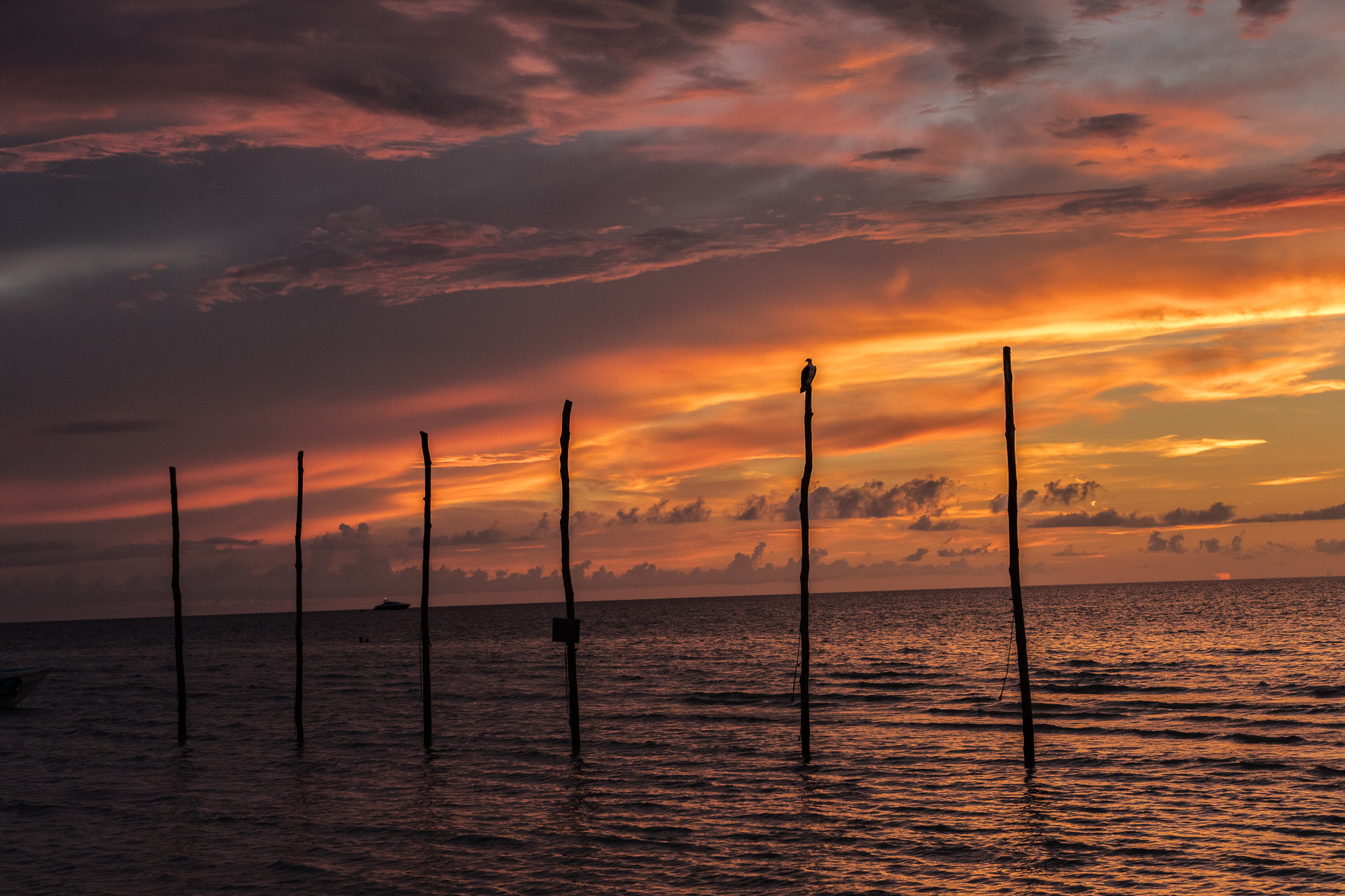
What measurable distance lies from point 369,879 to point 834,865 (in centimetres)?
749

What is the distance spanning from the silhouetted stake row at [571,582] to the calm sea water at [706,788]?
3.80 feet

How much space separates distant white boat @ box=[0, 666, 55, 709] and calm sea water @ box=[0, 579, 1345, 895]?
1072 mm

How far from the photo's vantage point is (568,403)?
81.7 feet

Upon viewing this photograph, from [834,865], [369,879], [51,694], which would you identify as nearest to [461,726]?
[369,879]

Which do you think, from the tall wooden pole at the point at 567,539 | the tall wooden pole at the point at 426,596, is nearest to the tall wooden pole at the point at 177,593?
the tall wooden pole at the point at 426,596

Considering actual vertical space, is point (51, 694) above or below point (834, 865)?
below

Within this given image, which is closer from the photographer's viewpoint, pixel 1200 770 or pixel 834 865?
pixel 834 865

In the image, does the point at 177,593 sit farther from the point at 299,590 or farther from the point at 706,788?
the point at 706,788

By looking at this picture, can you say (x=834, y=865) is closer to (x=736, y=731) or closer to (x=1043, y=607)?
(x=736, y=731)

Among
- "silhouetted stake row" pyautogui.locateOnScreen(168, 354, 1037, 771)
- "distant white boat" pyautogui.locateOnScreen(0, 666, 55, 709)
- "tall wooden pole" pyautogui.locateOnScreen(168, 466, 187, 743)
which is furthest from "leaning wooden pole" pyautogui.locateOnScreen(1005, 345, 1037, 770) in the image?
"distant white boat" pyautogui.locateOnScreen(0, 666, 55, 709)

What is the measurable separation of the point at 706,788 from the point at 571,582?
18.7ft

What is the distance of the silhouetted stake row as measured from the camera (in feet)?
70.3

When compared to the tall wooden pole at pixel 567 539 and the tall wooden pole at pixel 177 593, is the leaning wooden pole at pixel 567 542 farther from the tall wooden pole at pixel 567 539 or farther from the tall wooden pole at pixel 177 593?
Answer: the tall wooden pole at pixel 177 593

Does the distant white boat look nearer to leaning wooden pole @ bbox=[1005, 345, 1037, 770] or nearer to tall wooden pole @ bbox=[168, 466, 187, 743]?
tall wooden pole @ bbox=[168, 466, 187, 743]
